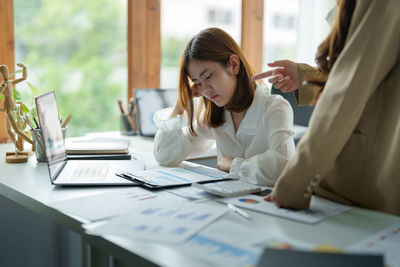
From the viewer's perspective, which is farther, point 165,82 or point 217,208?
point 165,82

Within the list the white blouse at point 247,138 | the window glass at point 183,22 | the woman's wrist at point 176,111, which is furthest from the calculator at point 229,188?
the window glass at point 183,22

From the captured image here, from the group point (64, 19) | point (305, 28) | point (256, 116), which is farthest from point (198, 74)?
point (64, 19)

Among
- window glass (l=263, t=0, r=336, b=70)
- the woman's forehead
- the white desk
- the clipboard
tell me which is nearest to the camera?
the white desk

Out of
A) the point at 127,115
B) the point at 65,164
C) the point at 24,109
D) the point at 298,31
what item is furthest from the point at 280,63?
the point at 298,31

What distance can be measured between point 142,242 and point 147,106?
1663 millimetres

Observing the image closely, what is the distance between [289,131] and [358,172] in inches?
19.3

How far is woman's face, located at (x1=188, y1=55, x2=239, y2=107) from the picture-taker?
5.38 ft

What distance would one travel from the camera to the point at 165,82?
2896mm

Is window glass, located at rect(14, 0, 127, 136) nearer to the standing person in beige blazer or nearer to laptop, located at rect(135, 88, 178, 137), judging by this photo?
laptop, located at rect(135, 88, 178, 137)

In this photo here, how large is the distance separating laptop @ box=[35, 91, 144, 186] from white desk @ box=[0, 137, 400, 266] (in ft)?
0.14

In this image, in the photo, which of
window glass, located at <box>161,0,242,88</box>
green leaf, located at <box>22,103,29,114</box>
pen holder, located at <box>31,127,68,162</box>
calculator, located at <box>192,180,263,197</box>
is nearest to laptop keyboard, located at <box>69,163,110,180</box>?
pen holder, located at <box>31,127,68,162</box>

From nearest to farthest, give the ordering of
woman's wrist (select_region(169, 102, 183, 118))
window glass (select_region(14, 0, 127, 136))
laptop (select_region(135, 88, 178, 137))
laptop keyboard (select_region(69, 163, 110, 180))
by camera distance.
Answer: laptop keyboard (select_region(69, 163, 110, 180))
woman's wrist (select_region(169, 102, 183, 118))
laptop (select_region(135, 88, 178, 137))
window glass (select_region(14, 0, 127, 136))

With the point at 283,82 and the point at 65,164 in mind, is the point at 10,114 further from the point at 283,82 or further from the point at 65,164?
the point at 283,82

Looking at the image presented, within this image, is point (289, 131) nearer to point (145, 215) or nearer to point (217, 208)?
point (217, 208)
